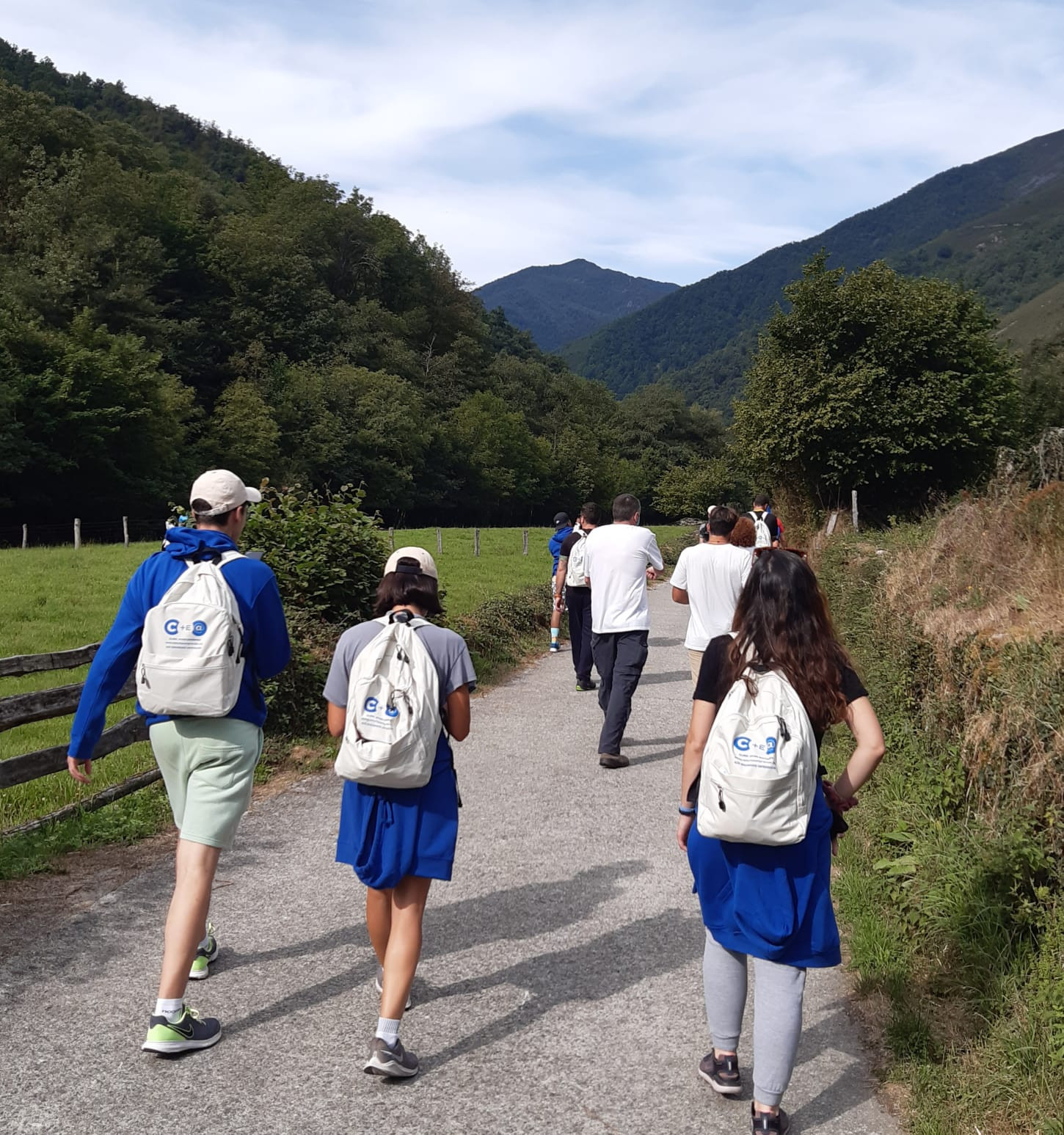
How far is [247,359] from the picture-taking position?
77.1 m

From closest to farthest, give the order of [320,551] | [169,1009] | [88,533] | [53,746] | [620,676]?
[169,1009]
[53,746]
[620,676]
[320,551]
[88,533]

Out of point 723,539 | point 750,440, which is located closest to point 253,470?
point 750,440

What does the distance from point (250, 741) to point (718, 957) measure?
182cm

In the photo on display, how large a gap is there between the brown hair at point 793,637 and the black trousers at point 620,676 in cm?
485

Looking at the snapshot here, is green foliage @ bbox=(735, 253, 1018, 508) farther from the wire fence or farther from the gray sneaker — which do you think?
the gray sneaker

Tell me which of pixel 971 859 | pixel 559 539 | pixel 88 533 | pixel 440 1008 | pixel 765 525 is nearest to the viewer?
pixel 440 1008

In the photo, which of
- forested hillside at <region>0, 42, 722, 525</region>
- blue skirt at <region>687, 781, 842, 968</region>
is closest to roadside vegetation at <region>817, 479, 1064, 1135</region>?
blue skirt at <region>687, 781, 842, 968</region>

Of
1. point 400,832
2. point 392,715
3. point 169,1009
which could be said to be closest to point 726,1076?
point 400,832

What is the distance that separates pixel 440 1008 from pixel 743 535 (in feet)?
15.5

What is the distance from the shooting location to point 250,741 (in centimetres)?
392

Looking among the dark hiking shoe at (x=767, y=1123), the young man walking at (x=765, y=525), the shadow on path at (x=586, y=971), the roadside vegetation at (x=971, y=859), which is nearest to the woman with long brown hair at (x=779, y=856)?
the dark hiking shoe at (x=767, y=1123)

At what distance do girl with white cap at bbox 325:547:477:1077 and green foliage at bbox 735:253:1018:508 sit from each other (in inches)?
1127

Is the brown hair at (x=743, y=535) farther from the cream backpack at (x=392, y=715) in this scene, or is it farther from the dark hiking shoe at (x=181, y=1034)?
the dark hiking shoe at (x=181, y=1034)

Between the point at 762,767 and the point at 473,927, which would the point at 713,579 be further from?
the point at 762,767
